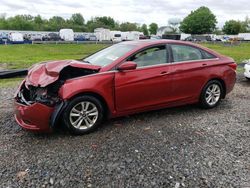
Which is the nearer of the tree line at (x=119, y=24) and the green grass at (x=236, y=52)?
the green grass at (x=236, y=52)

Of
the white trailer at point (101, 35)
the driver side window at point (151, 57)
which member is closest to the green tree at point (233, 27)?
the white trailer at point (101, 35)

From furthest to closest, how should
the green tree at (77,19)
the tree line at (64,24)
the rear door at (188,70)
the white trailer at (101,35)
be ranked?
the green tree at (77,19), the tree line at (64,24), the white trailer at (101,35), the rear door at (188,70)

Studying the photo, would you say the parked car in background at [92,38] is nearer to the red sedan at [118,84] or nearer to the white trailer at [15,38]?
the white trailer at [15,38]

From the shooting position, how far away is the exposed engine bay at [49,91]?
397 cm

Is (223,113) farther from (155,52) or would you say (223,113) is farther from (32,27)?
(32,27)

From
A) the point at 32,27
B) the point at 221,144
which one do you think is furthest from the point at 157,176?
the point at 32,27

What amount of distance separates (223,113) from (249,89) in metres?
2.70

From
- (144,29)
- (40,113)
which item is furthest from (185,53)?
(144,29)

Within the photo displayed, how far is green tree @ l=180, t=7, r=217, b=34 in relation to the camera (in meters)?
101

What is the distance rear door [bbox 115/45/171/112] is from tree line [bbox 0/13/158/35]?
296 ft

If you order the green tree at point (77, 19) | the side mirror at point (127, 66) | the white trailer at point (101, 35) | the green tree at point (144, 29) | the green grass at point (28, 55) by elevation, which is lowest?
the green grass at point (28, 55)

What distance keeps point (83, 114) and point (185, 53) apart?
2465 millimetres

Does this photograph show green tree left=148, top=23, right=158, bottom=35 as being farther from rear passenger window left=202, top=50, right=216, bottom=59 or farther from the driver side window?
the driver side window

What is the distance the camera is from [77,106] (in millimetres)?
4129
